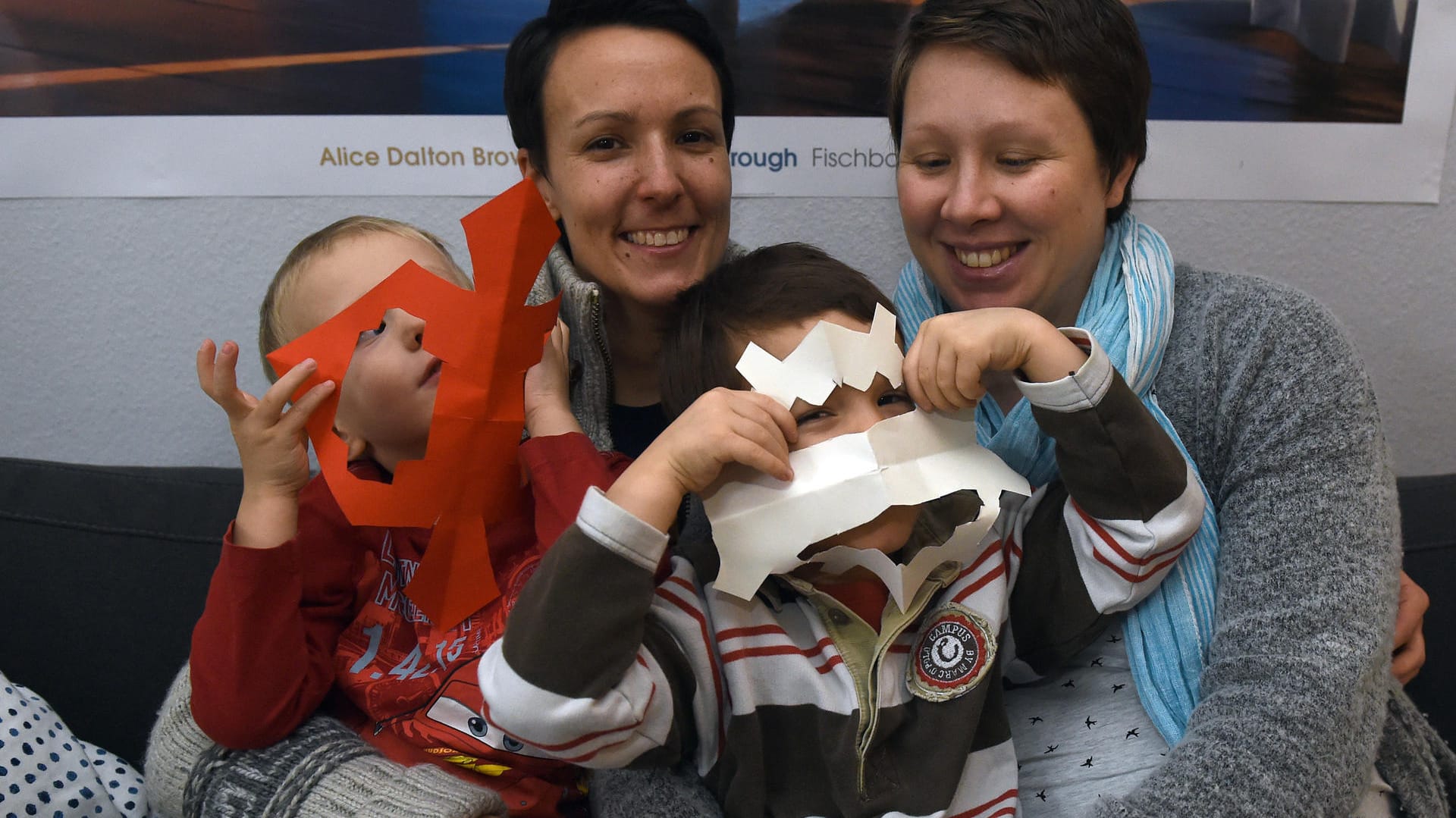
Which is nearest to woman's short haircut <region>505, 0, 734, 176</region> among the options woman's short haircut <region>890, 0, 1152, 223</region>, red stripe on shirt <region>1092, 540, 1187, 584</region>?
woman's short haircut <region>890, 0, 1152, 223</region>

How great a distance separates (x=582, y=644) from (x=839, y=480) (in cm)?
23

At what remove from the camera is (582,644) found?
77 cm

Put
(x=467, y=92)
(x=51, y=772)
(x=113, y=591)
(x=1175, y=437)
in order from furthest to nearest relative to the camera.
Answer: (x=467, y=92) < (x=113, y=591) < (x=51, y=772) < (x=1175, y=437)

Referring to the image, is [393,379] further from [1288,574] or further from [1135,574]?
[1288,574]

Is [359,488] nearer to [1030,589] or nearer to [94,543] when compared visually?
[1030,589]

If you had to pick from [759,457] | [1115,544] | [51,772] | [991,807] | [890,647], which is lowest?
[51,772]

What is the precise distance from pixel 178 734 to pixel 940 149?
3.08 ft

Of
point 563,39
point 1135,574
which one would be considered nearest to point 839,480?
point 1135,574

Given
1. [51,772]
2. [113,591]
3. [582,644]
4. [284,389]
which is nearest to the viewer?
[582,644]

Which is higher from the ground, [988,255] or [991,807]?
[988,255]

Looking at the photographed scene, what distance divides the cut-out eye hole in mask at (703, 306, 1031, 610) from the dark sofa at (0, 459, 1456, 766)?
2.85ft

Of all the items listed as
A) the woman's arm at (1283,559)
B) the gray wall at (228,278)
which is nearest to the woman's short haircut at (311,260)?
the gray wall at (228,278)

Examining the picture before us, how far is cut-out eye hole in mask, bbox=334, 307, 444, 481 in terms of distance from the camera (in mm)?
954

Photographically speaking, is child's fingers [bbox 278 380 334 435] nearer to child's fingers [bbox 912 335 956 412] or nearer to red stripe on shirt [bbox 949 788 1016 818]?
child's fingers [bbox 912 335 956 412]
